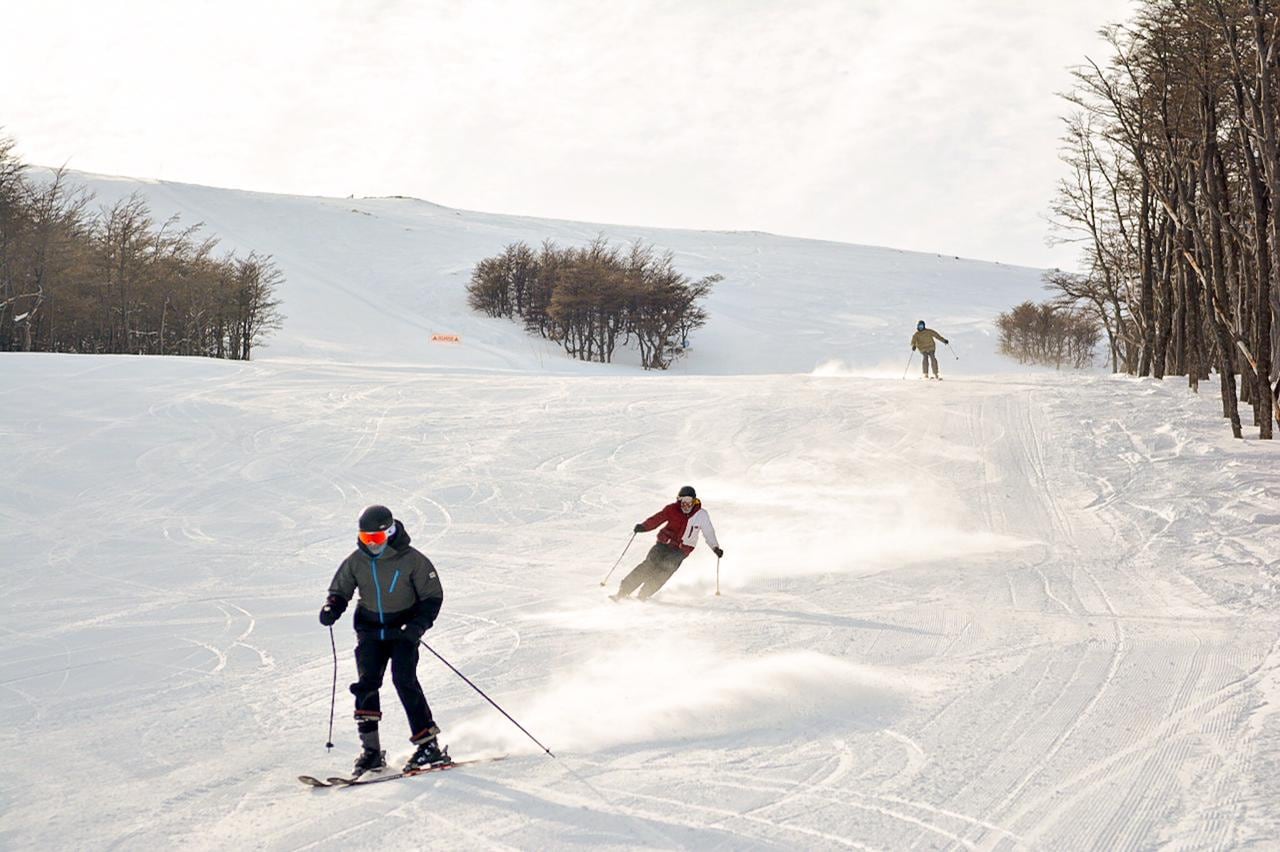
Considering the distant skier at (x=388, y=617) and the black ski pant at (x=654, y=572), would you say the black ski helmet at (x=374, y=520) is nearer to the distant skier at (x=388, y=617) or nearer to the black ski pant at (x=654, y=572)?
the distant skier at (x=388, y=617)

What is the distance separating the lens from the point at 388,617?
683cm

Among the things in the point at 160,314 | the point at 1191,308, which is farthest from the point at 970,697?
the point at 160,314

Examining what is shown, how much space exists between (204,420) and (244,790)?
54.7 ft

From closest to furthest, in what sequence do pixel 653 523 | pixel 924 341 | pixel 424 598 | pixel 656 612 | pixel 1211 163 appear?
pixel 424 598 → pixel 656 612 → pixel 653 523 → pixel 1211 163 → pixel 924 341

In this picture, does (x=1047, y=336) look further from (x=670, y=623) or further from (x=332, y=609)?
(x=332, y=609)

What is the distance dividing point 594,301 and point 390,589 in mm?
49525

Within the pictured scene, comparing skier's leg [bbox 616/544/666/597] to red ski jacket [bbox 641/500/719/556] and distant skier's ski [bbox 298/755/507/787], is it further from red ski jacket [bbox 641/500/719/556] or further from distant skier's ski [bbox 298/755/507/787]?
distant skier's ski [bbox 298/755/507/787]

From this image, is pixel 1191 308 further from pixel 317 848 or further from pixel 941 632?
pixel 317 848

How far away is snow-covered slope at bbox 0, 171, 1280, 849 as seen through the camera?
598cm

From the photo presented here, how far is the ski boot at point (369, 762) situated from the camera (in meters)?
6.57

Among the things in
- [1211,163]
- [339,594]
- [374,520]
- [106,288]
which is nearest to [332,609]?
[339,594]

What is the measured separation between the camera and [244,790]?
21.0ft

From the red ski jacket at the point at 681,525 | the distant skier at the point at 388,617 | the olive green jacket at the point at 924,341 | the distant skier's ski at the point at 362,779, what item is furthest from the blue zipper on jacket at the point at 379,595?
the olive green jacket at the point at 924,341

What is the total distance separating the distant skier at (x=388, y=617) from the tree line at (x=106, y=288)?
32797 mm
